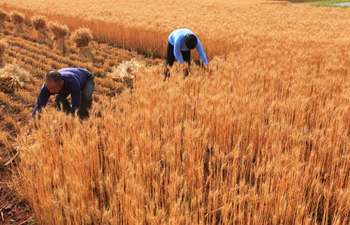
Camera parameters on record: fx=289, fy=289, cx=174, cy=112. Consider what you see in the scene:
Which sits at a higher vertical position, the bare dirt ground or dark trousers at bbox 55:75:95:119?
dark trousers at bbox 55:75:95:119

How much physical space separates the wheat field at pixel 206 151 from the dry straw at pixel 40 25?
560cm

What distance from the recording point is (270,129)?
3.05m

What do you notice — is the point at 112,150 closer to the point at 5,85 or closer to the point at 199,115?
the point at 199,115

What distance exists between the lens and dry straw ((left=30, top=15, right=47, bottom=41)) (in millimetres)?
10876

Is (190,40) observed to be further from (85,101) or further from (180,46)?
(85,101)

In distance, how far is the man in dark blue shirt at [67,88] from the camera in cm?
335

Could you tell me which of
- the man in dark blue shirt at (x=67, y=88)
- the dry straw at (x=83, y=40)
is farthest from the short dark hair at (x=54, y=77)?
the dry straw at (x=83, y=40)

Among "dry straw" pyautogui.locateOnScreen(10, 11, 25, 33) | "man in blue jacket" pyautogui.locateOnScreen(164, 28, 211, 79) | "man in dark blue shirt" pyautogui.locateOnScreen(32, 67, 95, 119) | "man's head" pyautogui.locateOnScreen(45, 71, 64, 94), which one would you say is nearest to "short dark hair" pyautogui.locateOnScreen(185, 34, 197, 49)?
"man in blue jacket" pyautogui.locateOnScreen(164, 28, 211, 79)

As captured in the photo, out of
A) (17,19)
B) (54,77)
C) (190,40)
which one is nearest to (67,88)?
(54,77)

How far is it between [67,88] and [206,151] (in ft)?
6.92

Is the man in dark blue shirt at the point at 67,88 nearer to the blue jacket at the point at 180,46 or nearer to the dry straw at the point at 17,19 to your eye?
the blue jacket at the point at 180,46

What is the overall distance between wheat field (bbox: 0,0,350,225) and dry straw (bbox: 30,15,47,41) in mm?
5598

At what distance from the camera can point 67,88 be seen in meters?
3.92

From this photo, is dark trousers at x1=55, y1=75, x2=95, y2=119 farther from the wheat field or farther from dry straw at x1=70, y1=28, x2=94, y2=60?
dry straw at x1=70, y1=28, x2=94, y2=60
